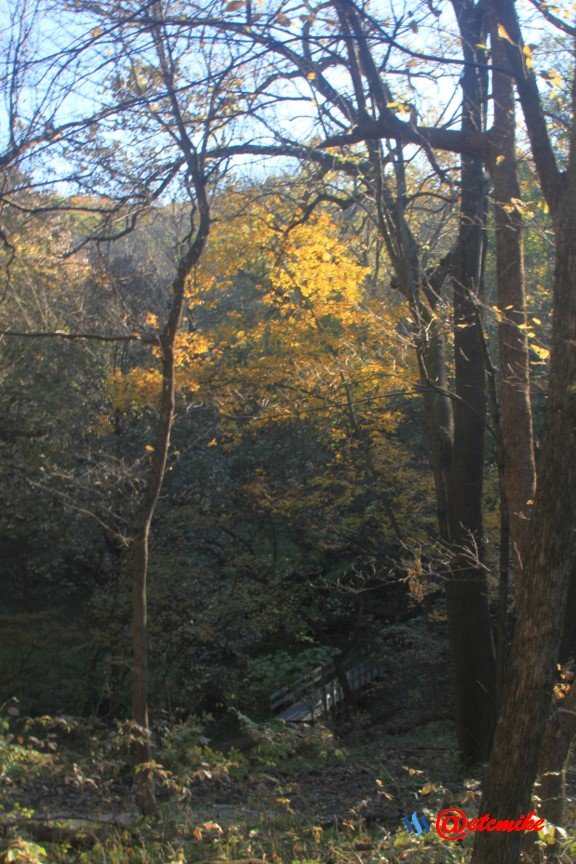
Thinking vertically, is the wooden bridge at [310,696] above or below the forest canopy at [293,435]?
below

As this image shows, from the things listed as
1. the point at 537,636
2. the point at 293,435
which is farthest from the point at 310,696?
the point at 537,636

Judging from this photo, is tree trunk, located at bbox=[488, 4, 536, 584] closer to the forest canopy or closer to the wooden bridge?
the forest canopy

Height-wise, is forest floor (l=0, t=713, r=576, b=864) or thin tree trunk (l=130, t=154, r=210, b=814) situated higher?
thin tree trunk (l=130, t=154, r=210, b=814)

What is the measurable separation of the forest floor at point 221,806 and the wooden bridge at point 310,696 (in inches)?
139

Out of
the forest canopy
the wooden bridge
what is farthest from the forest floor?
the wooden bridge

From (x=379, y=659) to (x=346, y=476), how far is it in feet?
11.6

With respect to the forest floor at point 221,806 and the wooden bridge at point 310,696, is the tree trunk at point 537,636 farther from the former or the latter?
the wooden bridge at point 310,696

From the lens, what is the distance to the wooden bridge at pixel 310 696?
493 inches

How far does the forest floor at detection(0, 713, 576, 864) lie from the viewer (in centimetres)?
454

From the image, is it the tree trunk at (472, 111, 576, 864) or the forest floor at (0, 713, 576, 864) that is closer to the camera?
the tree trunk at (472, 111, 576, 864)

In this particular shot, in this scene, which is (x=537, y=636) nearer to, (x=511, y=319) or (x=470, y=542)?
(x=511, y=319)

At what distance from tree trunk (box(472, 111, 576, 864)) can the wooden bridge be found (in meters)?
8.78

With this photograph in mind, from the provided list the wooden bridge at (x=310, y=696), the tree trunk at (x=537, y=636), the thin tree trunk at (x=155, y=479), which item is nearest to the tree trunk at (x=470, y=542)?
the thin tree trunk at (x=155, y=479)

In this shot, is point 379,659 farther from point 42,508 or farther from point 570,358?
point 570,358
